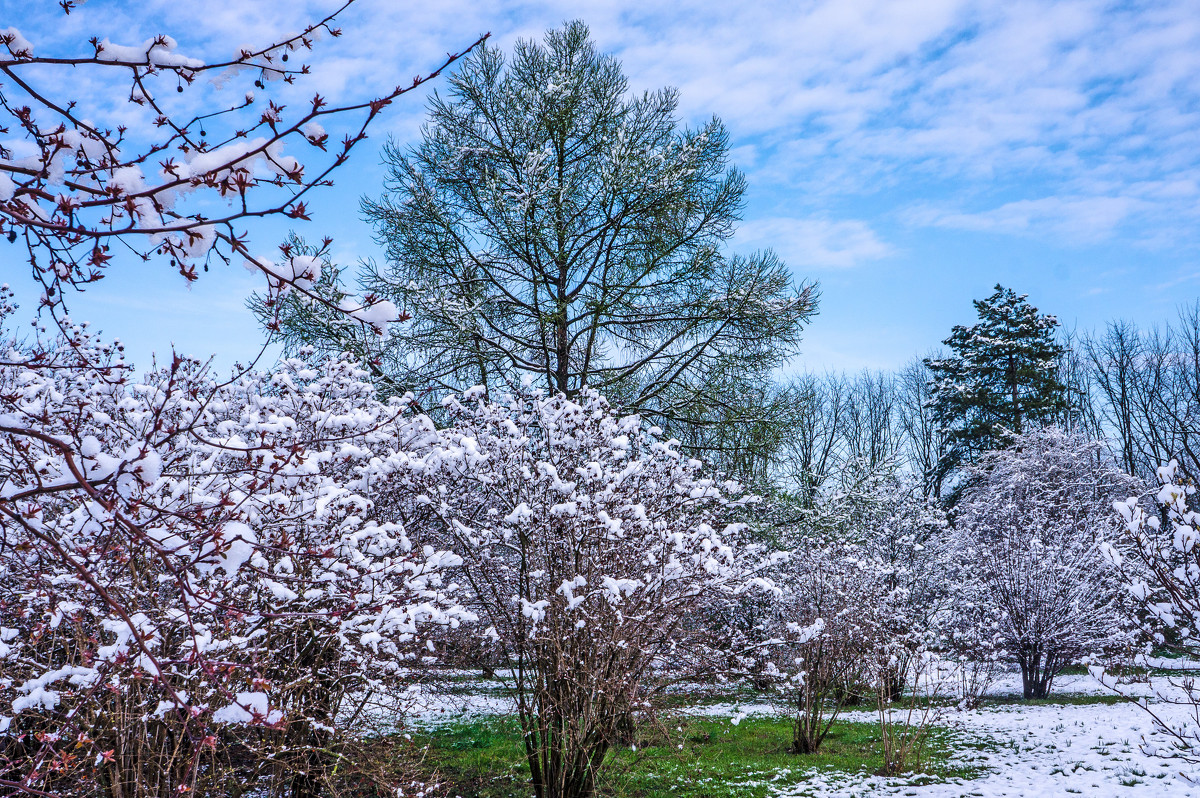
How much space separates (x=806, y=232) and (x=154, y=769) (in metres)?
9.93

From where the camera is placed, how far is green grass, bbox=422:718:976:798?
263 inches

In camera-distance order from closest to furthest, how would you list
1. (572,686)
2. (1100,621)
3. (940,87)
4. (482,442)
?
(572,686), (482,442), (940,87), (1100,621)

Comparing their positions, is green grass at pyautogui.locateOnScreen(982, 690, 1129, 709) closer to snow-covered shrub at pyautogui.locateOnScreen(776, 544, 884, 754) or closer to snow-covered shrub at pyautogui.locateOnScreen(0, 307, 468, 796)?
snow-covered shrub at pyautogui.locateOnScreen(776, 544, 884, 754)

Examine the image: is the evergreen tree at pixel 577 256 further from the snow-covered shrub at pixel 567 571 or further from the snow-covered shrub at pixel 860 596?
the snow-covered shrub at pixel 567 571

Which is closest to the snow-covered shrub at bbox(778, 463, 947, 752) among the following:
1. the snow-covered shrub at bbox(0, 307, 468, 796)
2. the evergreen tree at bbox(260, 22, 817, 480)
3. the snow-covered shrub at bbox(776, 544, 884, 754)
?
the snow-covered shrub at bbox(776, 544, 884, 754)

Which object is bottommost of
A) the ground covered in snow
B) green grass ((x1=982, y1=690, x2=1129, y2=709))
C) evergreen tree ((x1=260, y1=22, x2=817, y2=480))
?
green grass ((x1=982, y1=690, x2=1129, y2=709))

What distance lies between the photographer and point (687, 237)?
1260 cm

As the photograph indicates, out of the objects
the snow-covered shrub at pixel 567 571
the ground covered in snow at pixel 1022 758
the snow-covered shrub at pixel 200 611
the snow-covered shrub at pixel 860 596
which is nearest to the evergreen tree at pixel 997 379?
the snow-covered shrub at pixel 860 596

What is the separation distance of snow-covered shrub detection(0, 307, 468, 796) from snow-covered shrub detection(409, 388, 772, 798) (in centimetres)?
51

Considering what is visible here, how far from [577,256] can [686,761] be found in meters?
7.94

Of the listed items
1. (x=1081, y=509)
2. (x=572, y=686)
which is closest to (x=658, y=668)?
(x=572, y=686)

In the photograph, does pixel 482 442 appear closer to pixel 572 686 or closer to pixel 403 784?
pixel 572 686

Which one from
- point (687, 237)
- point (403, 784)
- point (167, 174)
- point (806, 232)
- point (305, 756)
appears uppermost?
point (687, 237)

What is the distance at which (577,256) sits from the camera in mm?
12422
